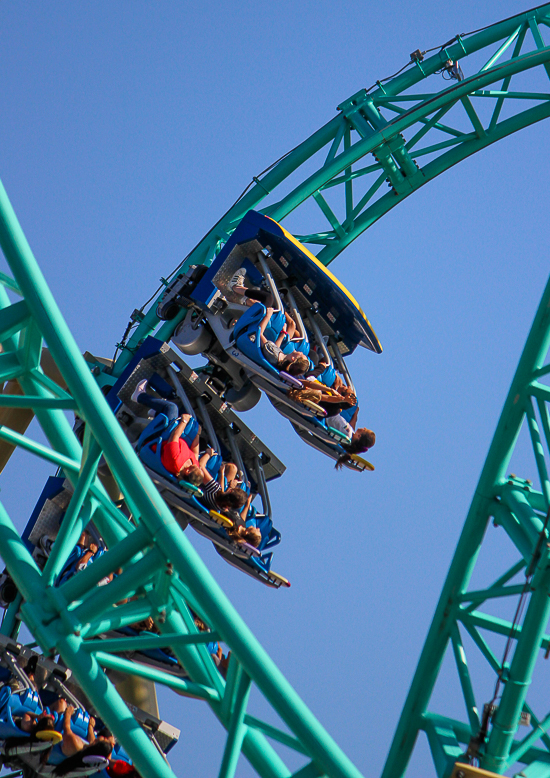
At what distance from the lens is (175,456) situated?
1266 centimetres

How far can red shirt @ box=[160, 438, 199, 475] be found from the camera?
12.6 metres

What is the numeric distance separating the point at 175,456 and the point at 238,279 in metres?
2.53

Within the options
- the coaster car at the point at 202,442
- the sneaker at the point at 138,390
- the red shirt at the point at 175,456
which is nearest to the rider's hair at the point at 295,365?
the coaster car at the point at 202,442

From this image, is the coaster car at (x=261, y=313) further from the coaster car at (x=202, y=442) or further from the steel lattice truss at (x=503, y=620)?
Result: the steel lattice truss at (x=503, y=620)

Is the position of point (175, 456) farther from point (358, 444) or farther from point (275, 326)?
point (358, 444)

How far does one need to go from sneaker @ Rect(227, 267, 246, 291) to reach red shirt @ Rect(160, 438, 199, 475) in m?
2.18

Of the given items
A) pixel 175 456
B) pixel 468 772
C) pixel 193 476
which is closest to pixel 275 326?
pixel 175 456

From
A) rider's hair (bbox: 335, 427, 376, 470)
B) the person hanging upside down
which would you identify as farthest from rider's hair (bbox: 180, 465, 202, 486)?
rider's hair (bbox: 335, 427, 376, 470)

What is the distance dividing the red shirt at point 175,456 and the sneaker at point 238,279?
218cm

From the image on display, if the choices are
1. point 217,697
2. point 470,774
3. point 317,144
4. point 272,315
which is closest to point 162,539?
point 217,697

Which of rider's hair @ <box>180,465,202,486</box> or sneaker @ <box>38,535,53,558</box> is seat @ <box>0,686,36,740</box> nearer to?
sneaker @ <box>38,535,53,558</box>

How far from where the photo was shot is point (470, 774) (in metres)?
8.04

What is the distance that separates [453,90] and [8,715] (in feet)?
30.9

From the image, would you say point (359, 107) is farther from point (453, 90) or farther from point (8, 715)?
point (8, 715)
